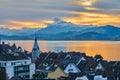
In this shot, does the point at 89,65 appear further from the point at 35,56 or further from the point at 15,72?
the point at 35,56

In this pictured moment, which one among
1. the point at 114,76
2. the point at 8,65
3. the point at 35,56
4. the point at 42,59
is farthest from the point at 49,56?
the point at 114,76

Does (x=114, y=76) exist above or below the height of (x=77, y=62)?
above

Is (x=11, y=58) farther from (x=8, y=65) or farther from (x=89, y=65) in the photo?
(x=89, y=65)

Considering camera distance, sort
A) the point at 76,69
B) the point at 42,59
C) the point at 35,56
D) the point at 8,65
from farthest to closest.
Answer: the point at 35,56, the point at 42,59, the point at 76,69, the point at 8,65

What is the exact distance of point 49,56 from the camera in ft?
236

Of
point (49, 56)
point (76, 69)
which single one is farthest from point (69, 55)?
point (76, 69)

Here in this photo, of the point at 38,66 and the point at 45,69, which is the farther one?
the point at 38,66

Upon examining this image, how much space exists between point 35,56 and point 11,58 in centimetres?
2356

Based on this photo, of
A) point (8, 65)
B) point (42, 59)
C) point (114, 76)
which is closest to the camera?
point (114, 76)

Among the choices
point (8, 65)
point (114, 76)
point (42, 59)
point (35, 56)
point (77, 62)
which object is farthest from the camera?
point (35, 56)

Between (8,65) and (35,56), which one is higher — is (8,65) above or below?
above

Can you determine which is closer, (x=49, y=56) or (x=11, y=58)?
(x=11, y=58)

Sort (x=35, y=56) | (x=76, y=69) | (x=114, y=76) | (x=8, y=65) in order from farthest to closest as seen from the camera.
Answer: (x=35, y=56) < (x=76, y=69) < (x=8, y=65) < (x=114, y=76)

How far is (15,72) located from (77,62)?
11692mm
